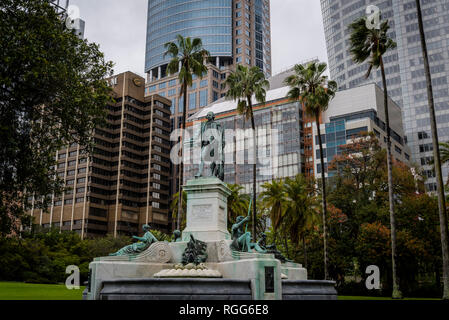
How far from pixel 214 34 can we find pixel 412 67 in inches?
2926

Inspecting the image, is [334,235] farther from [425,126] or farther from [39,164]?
[425,126]

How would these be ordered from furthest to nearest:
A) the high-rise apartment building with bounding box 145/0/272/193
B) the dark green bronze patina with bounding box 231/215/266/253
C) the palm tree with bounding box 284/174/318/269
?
the high-rise apartment building with bounding box 145/0/272/193
the palm tree with bounding box 284/174/318/269
the dark green bronze patina with bounding box 231/215/266/253

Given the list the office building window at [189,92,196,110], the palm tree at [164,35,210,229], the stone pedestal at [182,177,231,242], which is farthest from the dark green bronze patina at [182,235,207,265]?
the office building window at [189,92,196,110]

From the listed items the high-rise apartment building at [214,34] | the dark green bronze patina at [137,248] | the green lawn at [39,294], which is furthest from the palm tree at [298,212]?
the high-rise apartment building at [214,34]

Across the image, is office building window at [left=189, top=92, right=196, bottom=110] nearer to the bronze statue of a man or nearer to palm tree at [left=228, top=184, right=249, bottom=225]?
palm tree at [left=228, top=184, right=249, bottom=225]

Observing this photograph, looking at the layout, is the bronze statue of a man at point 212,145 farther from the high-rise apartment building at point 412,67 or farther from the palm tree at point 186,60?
the high-rise apartment building at point 412,67

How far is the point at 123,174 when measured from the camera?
420 feet

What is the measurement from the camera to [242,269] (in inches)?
564

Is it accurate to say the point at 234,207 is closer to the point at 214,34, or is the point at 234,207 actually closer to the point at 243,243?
the point at 243,243

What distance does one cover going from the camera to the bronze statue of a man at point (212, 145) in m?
19.5

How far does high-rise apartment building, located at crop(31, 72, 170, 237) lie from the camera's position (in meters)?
123

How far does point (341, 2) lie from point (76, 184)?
11463 centimetres

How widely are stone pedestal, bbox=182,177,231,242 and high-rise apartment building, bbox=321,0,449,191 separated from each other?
11687 centimetres
